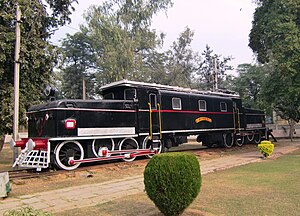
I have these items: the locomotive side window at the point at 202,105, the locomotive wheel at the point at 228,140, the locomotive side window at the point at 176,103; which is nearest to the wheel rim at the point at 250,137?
the locomotive wheel at the point at 228,140

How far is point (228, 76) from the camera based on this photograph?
5488 centimetres

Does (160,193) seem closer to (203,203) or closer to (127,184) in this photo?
(203,203)

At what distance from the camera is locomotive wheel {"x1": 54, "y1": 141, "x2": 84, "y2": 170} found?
36.4 feet

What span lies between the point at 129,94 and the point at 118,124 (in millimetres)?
1505

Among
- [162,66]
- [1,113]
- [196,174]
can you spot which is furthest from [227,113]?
[162,66]

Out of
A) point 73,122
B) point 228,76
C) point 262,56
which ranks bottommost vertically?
point 73,122

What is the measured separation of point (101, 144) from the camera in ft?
40.8

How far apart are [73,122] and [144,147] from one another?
3820 millimetres

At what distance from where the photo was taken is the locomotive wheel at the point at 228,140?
19.5 meters

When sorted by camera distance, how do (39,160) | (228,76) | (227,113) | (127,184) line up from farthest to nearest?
(228,76), (227,113), (39,160), (127,184)

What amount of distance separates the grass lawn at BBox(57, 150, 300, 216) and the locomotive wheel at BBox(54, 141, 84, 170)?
4.52 metres

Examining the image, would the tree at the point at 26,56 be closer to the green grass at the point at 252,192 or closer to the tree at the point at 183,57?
the green grass at the point at 252,192

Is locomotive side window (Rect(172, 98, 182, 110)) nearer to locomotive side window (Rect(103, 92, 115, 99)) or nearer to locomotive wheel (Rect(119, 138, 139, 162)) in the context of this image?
locomotive wheel (Rect(119, 138, 139, 162))

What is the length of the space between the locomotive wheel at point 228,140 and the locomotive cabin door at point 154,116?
664 centimetres
